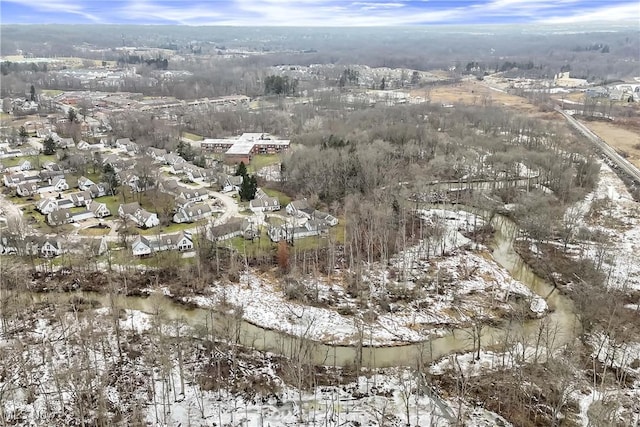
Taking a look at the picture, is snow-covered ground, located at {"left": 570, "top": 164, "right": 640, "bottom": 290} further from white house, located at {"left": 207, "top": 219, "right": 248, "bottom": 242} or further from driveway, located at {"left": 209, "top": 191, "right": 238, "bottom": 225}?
driveway, located at {"left": 209, "top": 191, "right": 238, "bottom": 225}

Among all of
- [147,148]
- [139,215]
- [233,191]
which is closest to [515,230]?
[233,191]

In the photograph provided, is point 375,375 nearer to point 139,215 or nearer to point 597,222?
point 139,215

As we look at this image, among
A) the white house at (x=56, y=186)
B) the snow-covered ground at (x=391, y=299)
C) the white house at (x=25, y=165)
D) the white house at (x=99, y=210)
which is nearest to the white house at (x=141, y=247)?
the snow-covered ground at (x=391, y=299)

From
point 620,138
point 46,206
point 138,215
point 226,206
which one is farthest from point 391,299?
point 620,138

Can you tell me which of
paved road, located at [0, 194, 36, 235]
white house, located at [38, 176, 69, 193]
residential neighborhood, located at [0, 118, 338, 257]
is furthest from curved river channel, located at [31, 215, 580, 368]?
white house, located at [38, 176, 69, 193]

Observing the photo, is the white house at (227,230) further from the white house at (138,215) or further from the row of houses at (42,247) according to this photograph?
the row of houses at (42,247)

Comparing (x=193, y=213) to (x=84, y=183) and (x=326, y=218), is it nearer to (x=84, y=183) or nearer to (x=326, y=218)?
(x=326, y=218)
